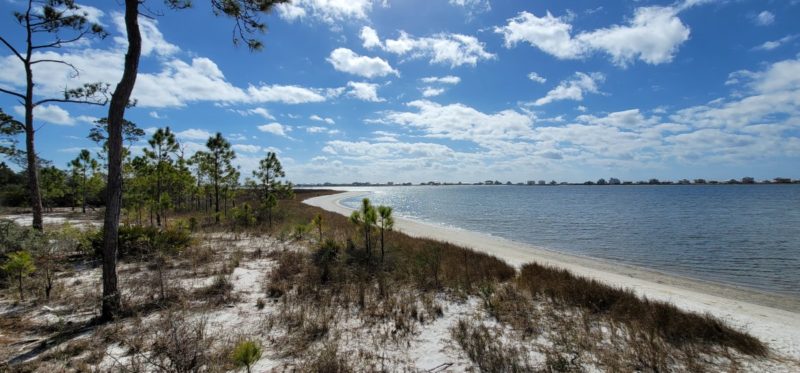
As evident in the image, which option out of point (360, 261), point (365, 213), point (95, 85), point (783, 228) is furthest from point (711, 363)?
point (783, 228)

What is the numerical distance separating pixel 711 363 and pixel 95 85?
15.5 metres

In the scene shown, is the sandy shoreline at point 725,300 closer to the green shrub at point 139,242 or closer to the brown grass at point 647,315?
the brown grass at point 647,315

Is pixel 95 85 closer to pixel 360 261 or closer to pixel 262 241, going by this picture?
pixel 262 241

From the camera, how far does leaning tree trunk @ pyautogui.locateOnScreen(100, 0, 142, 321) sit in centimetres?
579

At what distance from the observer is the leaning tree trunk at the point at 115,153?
19.0 ft

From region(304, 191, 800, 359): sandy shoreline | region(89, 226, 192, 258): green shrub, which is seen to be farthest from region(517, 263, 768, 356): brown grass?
region(89, 226, 192, 258): green shrub

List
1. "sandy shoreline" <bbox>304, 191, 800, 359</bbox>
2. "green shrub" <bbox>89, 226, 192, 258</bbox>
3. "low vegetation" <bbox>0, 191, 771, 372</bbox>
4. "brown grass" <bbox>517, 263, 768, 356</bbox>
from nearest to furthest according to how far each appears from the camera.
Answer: "low vegetation" <bbox>0, 191, 771, 372</bbox> < "brown grass" <bbox>517, 263, 768, 356</bbox> < "sandy shoreline" <bbox>304, 191, 800, 359</bbox> < "green shrub" <bbox>89, 226, 192, 258</bbox>

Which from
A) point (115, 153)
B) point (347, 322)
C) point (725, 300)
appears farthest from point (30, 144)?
point (725, 300)

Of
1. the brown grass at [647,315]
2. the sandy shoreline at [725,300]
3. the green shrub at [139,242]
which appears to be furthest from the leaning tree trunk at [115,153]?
the sandy shoreline at [725,300]

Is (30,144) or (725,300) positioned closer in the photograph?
(725,300)

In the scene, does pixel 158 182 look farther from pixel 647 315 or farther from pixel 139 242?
pixel 647 315

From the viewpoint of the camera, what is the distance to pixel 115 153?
581cm

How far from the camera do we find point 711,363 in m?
4.92

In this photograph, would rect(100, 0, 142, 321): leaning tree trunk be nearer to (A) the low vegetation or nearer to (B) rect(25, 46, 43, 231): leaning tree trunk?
(A) the low vegetation
